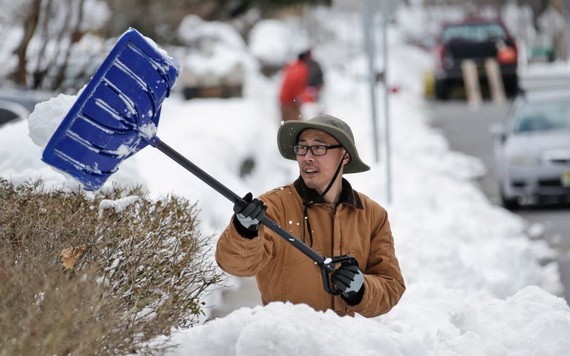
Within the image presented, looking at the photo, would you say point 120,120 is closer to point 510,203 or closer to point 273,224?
point 273,224

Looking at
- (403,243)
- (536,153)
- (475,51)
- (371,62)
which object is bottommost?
(403,243)

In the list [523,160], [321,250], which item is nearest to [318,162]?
[321,250]

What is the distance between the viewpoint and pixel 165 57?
17.2 feet

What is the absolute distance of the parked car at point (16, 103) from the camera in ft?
54.2

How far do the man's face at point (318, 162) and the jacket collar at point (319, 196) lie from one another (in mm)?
24

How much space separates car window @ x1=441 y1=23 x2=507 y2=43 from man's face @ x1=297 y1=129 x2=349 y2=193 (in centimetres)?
3136

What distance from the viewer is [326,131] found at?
5.50 m

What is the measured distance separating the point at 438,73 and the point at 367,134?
13.1m

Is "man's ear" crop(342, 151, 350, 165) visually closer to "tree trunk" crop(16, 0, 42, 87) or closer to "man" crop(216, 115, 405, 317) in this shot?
"man" crop(216, 115, 405, 317)

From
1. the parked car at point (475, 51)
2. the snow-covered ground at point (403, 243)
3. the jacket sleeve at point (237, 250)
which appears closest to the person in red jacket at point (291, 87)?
the snow-covered ground at point (403, 243)

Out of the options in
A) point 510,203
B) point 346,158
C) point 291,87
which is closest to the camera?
point 346,158

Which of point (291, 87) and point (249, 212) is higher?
point (291, 87)

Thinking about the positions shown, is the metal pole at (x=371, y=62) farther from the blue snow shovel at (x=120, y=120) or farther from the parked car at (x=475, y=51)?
the parked car at (x=475, y=51)

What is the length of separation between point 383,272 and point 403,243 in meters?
5.24
